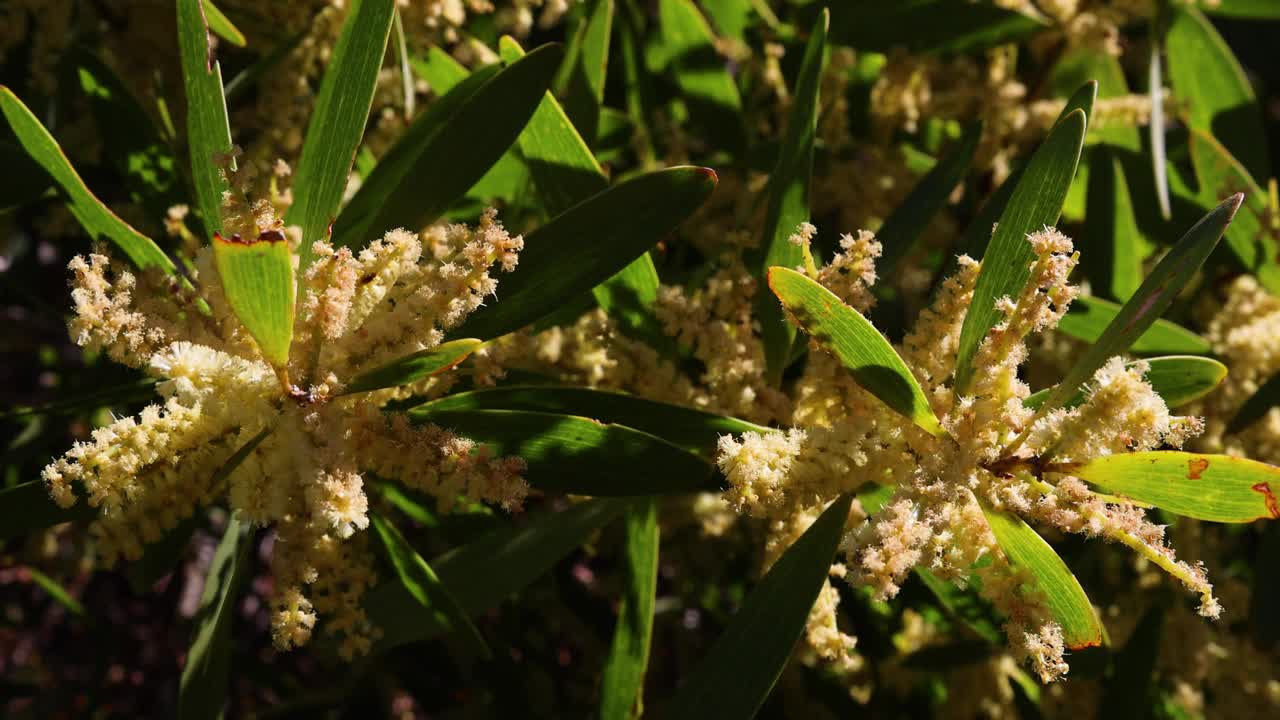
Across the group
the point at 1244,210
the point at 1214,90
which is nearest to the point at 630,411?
the point at 1244,210

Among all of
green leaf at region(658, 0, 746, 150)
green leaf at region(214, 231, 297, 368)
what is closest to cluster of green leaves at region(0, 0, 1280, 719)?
green leaf at region(214, 231, 297, 368)

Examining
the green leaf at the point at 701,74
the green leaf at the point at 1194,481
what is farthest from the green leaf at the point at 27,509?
the green leaf at the point at 701,74

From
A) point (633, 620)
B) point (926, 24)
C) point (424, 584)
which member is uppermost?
point (926, 24)

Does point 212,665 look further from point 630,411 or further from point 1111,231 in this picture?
point 1111,231

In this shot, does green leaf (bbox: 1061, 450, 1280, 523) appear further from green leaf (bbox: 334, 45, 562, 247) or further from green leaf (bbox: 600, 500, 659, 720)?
green leaf (bbox: 334, 45, 562, 247)

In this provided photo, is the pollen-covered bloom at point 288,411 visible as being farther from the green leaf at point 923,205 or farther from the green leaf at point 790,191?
the green leaf at point 923,205

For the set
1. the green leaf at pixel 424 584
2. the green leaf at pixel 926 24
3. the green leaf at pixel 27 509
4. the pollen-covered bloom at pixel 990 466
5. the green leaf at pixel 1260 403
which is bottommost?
the green leaf at pixel 424 584
